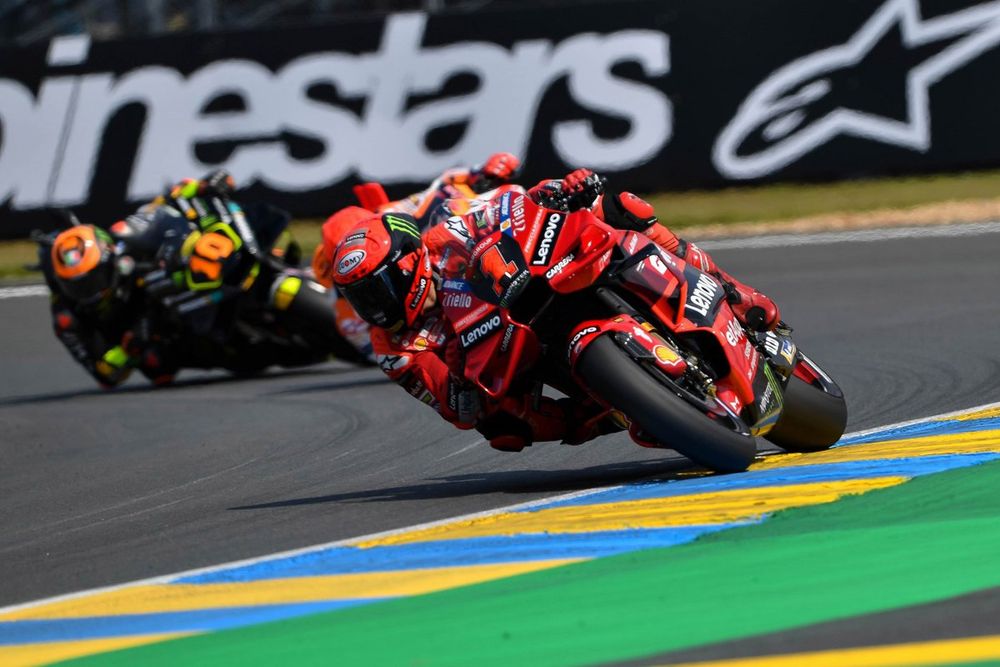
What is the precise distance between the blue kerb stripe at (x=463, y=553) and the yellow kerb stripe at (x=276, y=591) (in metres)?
0.08

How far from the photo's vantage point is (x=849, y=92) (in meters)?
17.1

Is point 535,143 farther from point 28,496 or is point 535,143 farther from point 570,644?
point 570,644

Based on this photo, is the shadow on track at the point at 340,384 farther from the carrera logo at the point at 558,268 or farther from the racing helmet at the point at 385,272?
the carrera logo at the point at 558,268

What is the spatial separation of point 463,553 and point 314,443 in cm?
383

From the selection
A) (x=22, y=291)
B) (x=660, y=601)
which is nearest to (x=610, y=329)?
(x=660, y=601)

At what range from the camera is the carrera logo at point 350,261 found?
651 cm

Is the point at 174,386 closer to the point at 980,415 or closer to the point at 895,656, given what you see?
the point at 980,415

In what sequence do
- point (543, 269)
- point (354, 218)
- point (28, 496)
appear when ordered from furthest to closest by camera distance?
point (354, 218)
point (28, 496)
point (543, 269)

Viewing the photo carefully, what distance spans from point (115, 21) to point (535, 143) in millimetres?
5477

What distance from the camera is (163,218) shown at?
1294 cm

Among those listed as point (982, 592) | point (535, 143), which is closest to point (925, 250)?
point (535, 143)

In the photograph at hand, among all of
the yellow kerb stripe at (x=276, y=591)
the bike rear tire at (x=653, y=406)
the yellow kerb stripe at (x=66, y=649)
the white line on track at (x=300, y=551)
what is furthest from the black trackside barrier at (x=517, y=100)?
the yellow kerb stripe at (x=66, y=649)

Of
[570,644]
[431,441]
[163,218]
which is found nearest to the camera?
[570,644]

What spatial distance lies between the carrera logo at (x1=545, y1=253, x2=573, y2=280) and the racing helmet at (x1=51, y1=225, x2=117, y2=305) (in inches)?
277
